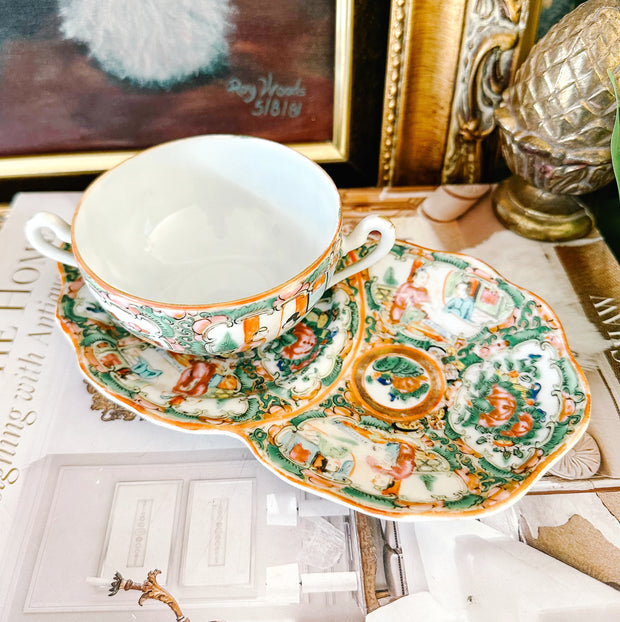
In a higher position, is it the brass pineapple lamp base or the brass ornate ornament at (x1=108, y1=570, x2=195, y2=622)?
the brass pineapple lamp base

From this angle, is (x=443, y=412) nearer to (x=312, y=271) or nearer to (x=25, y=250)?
(x=312, y=271)

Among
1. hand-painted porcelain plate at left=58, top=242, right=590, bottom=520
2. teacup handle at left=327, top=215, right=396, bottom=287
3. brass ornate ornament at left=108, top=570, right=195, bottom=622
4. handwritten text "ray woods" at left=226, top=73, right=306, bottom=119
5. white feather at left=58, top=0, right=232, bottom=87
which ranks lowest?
brass ornate ornament at left=108, top=570, right=195, bottom=622

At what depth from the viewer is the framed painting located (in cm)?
48

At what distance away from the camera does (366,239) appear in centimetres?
42

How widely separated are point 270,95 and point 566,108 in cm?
26

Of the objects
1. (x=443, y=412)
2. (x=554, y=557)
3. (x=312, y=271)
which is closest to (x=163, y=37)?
(x=312, y=271)

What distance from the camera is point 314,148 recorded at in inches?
22.5

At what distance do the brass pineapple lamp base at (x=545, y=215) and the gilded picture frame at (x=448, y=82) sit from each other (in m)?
0.07

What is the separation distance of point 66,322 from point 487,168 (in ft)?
1.45

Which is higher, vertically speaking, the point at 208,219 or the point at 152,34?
the point at 152,34

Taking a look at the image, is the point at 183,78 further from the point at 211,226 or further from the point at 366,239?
the point at 366,239

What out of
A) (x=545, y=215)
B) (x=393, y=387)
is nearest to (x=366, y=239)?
(x=393, y=387)

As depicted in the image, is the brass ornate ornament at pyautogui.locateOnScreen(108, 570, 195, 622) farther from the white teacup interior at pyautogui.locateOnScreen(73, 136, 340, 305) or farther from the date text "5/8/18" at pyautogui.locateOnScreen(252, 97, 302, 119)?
the date text "5/8/18" at pyautogui.locateOnScreen(252, 97, 302, 119)

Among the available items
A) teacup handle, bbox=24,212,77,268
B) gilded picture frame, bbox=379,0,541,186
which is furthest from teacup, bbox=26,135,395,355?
gilded picture frame, bbox=379,0,541,186
